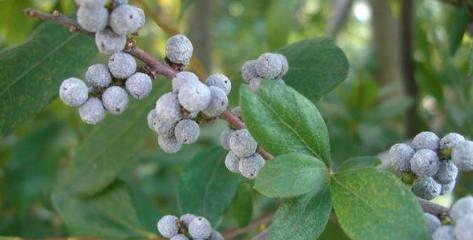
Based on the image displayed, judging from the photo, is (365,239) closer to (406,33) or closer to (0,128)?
(0,128)

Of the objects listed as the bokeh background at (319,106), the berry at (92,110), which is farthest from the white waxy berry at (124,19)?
the bokeh background at (319,106)

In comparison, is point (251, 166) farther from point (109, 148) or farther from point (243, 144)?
point (109, 148)

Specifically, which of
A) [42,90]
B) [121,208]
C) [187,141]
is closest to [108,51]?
[187,141]

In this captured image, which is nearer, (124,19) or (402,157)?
(124,19)

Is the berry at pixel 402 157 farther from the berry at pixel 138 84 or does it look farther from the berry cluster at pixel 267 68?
the berry at pixel 138 84

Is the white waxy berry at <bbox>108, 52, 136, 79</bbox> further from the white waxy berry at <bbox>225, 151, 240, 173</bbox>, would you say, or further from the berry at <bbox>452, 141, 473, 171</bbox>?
the berry at <bbox>452, 141, 473, 171</bbox>

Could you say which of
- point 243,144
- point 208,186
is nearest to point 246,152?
point 243,144
